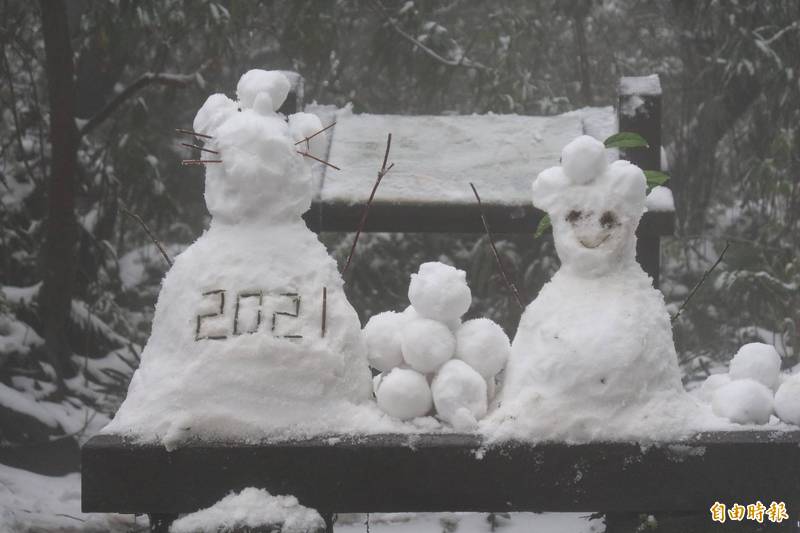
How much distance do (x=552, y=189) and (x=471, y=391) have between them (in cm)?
40

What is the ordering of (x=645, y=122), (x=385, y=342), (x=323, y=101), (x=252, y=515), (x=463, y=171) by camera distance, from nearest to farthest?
(x=252, y=515) < (x=385, y=342) < (x=645, y=122) < (x=463, y=171) < (x=323, y=101)

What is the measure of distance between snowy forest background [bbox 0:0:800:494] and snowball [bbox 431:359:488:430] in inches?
94.8

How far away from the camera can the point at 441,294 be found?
170cm

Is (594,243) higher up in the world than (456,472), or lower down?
higher up

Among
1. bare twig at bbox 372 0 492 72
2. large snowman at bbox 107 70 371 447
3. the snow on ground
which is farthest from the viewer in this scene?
bare twig at bbox 372 0 492 72

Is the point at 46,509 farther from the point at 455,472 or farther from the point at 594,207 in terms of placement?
the point at 594,207

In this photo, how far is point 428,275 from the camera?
1.73 metres

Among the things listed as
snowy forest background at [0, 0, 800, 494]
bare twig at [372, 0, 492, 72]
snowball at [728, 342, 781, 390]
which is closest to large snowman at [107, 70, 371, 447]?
snowball at [728, 342, 781, 390]

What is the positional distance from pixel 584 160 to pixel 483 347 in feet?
1.26

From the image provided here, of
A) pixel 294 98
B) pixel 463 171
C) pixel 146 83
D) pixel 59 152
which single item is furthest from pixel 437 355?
pixel 59 152

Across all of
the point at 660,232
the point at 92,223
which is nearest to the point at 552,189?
the point at 660,232

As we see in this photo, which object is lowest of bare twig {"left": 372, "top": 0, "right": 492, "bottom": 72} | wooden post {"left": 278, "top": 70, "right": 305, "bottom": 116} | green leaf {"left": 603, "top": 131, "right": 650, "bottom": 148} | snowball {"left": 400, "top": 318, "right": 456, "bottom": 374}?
snowball {"left": 400, "top": 318, "right": 456, "bottom": 374}

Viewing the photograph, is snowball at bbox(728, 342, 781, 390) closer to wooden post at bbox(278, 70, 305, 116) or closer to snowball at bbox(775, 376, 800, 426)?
snowball at bbox(775, 376, 800, 426)

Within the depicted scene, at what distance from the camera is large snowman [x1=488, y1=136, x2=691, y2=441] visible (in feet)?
5.27
